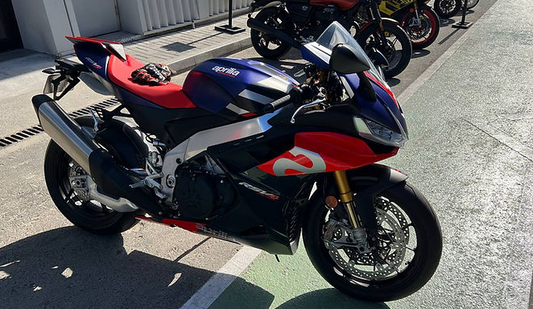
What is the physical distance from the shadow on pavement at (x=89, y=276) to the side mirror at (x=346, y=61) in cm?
147

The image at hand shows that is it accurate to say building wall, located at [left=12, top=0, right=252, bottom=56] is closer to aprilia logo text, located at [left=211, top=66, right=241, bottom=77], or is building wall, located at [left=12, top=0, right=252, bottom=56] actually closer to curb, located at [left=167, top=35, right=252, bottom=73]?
curb, located at [left=167, top=35, right=252, bottom=73]

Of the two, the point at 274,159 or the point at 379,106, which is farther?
the point at 274,159

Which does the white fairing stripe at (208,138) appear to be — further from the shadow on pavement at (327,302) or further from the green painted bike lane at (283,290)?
the shadow on pavement at (327,302)

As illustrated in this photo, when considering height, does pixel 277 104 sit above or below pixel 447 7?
above

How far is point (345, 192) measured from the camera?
8.21ft

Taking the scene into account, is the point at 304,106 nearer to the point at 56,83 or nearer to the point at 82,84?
the point at 56,83

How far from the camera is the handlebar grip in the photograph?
2250 millimetres

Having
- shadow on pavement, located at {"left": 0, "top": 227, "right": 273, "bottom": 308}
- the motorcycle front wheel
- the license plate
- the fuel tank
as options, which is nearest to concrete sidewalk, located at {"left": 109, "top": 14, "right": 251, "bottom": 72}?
the license plate

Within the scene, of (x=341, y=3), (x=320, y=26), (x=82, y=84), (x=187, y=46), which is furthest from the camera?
(x=187, y=46)

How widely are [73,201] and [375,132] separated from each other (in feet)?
7.40

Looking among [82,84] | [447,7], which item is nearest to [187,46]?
[82,84]

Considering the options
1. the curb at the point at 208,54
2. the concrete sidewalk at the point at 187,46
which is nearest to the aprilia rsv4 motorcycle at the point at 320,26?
the curb at the point at 208,54

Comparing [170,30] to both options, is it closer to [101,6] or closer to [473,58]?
[101,6]

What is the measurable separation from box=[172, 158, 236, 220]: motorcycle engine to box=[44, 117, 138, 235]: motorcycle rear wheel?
0.77m
